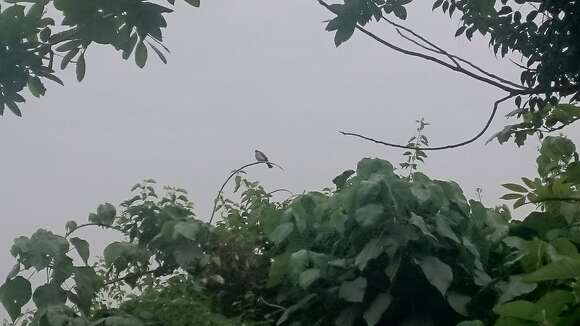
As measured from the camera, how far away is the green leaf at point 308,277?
2.13m

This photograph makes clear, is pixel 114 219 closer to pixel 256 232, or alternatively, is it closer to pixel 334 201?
pixel 256 232

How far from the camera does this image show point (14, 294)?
2320 millimetres

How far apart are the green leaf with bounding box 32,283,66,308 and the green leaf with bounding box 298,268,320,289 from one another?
26.7 inches

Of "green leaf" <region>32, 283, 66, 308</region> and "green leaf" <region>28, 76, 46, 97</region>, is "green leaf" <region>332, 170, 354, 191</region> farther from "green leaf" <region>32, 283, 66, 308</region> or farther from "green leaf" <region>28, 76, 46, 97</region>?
"green leaf" <region>28, 76, 46, 97</region>

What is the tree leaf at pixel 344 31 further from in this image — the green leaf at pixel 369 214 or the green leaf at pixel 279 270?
the green leaf at pixel 279 270

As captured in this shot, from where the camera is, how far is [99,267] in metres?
2.94

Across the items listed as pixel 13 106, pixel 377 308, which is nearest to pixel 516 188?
pixel 377 308

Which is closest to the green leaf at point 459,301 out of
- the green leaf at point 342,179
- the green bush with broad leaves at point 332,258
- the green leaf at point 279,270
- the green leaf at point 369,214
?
the green bush with broad leaves at point 332,258

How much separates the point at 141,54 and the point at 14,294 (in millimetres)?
860

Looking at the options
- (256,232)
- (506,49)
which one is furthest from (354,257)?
(506,49)

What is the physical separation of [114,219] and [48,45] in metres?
0.87

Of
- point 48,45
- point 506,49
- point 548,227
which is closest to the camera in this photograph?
point 48,45

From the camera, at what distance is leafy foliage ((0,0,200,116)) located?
5.71ft

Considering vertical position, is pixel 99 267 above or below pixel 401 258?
above
